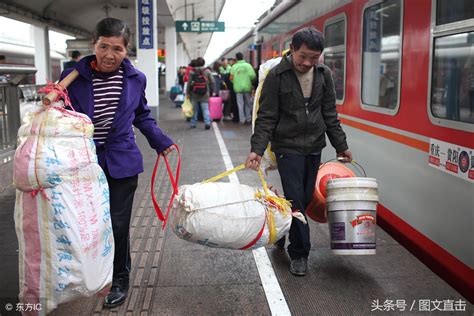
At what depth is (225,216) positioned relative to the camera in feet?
10.2

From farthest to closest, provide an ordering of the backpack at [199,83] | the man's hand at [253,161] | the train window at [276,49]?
the backpack at [199,83] < the train window at [276,49] < the man's hand at [253,161]

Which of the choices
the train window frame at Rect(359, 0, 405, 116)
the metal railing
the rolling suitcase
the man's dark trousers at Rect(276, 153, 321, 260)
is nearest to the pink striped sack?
the man's dark trousers at Rect(276, 153, 321, 260)

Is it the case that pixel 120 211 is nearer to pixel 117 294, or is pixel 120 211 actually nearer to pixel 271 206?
pixel 117 294

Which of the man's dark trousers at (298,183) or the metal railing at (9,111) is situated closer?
the man's dark trousers at (298,183)

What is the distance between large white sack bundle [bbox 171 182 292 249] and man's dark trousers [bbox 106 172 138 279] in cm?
31

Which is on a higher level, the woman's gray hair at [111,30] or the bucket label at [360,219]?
the woman's gray hair at [111,30]

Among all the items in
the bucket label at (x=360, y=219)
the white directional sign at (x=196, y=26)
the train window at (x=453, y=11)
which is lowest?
the bucket label at (x=360, y=219)

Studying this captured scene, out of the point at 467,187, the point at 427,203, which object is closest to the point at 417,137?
the point at 427,203

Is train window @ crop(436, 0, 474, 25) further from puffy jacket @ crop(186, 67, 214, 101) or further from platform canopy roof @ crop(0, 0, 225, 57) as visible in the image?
platform canopy roof @ crop(0, 0, 225, 57)

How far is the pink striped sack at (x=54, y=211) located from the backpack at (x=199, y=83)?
9463 mm

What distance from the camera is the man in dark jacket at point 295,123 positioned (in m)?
3.70

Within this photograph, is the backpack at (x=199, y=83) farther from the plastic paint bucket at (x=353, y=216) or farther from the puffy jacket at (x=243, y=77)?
the plastic paint bucket at (x=353, y=216)

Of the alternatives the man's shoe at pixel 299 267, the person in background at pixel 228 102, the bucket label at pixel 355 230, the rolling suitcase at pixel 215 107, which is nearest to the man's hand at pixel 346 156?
the bucket label at pixel 355 230

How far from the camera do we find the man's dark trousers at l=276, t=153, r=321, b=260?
377cm
